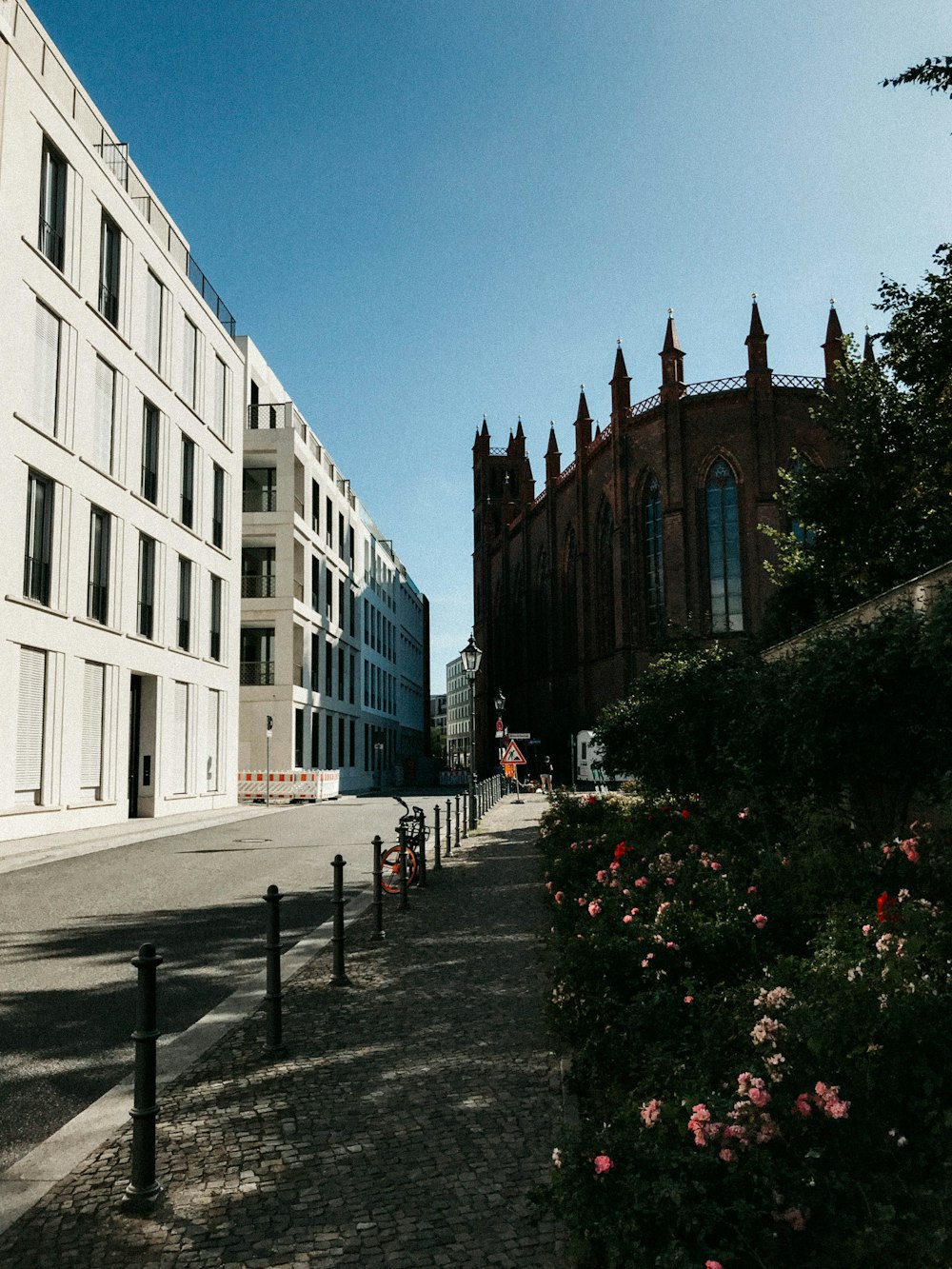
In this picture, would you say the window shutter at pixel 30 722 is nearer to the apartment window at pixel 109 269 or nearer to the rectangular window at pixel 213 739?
the apartment window at pixel 109 269

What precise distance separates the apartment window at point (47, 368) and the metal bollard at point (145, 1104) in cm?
1835

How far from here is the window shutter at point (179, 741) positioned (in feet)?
86.9

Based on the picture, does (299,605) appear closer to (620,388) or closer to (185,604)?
(185,604)

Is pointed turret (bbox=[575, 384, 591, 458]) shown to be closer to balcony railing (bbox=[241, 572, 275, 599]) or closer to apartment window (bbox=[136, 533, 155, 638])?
balcony railing (bbox=[241, 572, 275, 599])

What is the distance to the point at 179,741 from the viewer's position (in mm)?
27016

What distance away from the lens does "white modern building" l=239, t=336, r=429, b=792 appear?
38.8m

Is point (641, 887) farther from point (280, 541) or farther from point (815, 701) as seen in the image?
point (280, 541)

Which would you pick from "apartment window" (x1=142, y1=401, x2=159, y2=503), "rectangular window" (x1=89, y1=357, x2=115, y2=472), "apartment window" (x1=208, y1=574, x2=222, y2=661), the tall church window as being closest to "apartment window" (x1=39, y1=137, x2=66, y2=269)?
"rectangular window" (x1=89, y1=357, x2=115, y2=472)

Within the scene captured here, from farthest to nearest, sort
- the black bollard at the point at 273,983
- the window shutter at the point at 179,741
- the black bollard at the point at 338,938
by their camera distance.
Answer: the window shutter at the point at 179,741
the black bollard at the point at 338,938
the black bollard at the point at 273,983

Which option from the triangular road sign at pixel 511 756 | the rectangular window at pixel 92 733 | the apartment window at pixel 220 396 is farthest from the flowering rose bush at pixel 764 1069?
the apartment window at pixel 220 396

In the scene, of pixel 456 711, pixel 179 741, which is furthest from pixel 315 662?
pixel 456 711

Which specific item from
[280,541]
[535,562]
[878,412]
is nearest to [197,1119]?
[878,412]

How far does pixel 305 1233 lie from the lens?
3.09 m

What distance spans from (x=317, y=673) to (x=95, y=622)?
23300mm
